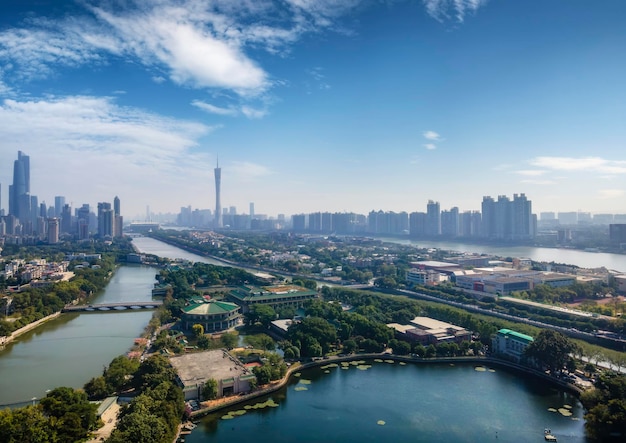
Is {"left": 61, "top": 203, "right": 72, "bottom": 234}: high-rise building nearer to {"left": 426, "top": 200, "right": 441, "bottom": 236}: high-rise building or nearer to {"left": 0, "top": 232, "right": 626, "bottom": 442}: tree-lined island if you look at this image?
{"left": 0, "top": 232, "right": 626, "bottom": 442}: tree-lined island

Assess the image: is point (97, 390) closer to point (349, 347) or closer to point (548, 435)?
point (349, 347)

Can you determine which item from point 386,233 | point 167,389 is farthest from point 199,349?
point 386,233

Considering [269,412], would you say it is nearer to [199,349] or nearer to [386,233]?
[199,349]

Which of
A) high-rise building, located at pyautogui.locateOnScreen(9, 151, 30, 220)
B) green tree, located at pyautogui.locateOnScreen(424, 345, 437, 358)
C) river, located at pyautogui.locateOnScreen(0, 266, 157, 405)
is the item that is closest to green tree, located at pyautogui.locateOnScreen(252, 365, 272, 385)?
river, located at pyautogui.locateOnScreen(0, 266, 157, 405)

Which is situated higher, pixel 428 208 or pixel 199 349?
pixel 428 208

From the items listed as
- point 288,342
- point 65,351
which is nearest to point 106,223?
point 65,351

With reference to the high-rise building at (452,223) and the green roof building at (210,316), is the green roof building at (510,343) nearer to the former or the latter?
the green roof building at (210,316)
